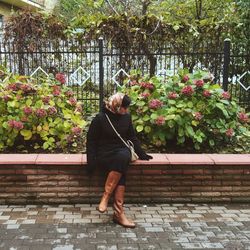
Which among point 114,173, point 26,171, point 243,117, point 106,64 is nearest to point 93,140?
point 114,173

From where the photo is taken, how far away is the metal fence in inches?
320

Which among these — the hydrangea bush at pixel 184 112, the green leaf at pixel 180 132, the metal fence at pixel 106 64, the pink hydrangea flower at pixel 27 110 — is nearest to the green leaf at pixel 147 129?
the hydrangea bush at pixel 184 112

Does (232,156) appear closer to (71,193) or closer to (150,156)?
(150,156)

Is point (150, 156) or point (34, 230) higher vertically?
point (150, 156)

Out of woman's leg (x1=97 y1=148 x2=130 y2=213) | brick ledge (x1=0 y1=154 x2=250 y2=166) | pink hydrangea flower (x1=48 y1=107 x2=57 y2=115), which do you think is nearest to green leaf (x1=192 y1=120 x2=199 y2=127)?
brick ledge (x1=0 y1=154 x2=250 y2=166)

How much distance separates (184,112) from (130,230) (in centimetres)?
191

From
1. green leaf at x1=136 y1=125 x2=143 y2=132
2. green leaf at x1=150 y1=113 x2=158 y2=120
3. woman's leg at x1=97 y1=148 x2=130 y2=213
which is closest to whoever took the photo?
woman's leg at x1=97 y1=148 x2=130 y2=213

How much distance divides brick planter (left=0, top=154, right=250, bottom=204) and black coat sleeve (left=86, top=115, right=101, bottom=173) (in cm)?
22

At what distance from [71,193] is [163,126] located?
4.92ft

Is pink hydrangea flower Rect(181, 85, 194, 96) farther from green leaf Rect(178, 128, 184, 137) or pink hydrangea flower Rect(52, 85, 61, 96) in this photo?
pink hydrangea flower Rect(52, 85, 61, 96)

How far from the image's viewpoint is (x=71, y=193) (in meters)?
4.88

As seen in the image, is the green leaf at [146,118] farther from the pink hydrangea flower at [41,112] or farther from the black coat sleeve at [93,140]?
the pink hydrangea flower at [41,112]

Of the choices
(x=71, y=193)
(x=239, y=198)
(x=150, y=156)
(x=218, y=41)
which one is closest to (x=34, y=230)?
(x=71, y=193)

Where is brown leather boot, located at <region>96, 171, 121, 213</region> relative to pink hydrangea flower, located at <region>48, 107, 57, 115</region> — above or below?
below
